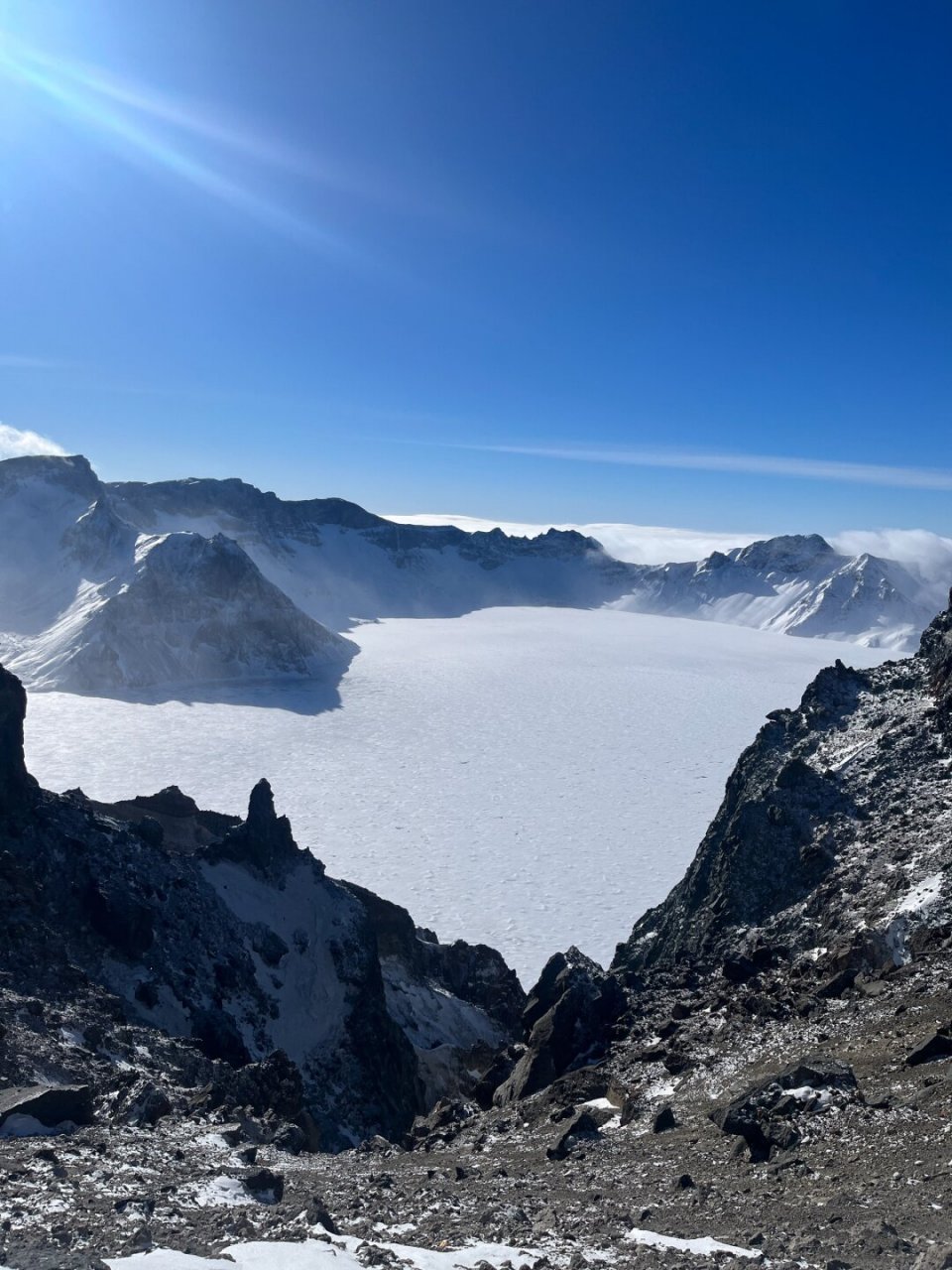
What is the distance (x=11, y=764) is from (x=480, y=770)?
59.4 meters

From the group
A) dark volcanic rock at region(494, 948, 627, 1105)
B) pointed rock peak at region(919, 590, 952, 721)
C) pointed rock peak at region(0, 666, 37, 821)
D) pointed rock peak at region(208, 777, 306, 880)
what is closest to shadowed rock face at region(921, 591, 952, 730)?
pointed rock peak at region(919, 590, 952, 721)

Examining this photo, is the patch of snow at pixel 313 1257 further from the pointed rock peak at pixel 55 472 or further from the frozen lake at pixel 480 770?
the pointed rock peak at pixel 55 472

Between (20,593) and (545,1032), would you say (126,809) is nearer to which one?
(545,1032)

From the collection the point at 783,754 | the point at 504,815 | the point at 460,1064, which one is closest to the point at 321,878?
the point at 460,1064

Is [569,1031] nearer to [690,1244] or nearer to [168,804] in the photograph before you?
[690,1244]

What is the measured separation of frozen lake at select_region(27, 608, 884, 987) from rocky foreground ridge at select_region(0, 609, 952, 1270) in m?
15.9

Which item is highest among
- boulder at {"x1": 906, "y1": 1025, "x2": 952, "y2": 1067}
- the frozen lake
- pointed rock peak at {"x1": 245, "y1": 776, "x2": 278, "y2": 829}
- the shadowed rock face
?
the shadowed rock face

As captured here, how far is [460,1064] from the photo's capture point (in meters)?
30.1

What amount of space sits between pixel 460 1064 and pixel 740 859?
42.9 feet

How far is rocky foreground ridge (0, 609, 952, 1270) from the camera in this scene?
30.9 ft

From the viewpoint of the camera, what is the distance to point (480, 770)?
8200cm

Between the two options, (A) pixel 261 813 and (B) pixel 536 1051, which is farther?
(A) pixel 261 813

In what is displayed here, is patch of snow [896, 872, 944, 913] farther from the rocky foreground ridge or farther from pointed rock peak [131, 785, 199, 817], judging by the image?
pointed rock peak [131, 785, 199, 817]

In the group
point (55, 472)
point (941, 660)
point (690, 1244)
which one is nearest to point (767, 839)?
point (941, 660)
